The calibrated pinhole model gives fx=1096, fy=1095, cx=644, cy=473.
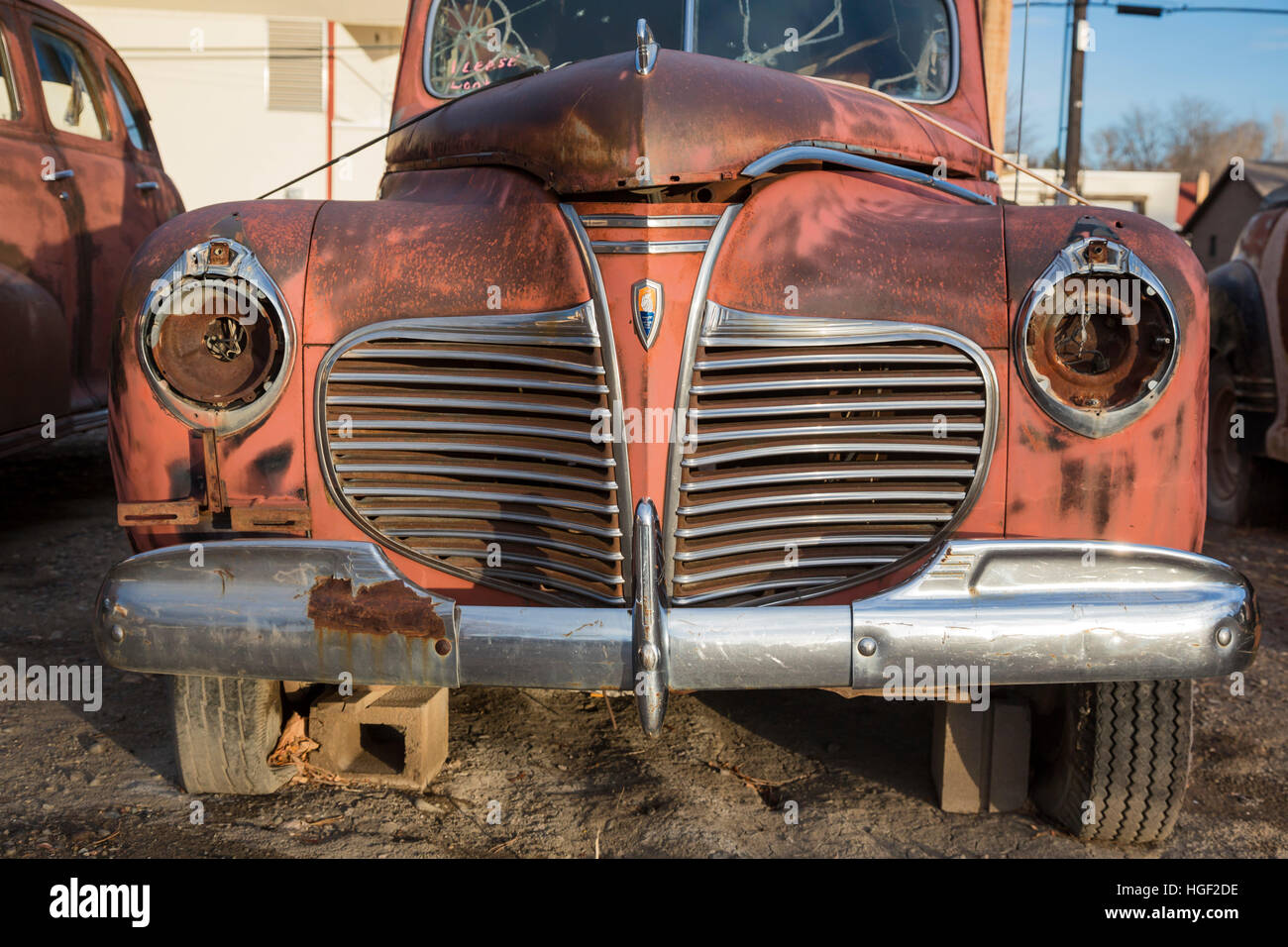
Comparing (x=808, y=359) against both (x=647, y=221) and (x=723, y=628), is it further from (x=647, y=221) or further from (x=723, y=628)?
(x=723, y=628)

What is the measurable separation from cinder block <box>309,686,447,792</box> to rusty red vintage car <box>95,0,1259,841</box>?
1.89ft

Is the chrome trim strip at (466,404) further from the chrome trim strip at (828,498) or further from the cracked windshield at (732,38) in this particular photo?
the cracked windshield at (732,38)

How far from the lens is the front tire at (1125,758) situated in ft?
7.73

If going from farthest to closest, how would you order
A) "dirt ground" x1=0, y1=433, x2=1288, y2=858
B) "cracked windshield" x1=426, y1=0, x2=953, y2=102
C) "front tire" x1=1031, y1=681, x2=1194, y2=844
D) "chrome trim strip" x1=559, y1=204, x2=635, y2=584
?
1. "cracked windshield" x1=426, y1=0, x2=953, y2=102
2. "dirt ground" x1=0, y1=433, x2=1288, y2=858
3. "front tire" x1=1031, y1=681, x2=1194, y2=844
4. "chrome trim strip" x1=559, y1=204, x2=635, y2=584

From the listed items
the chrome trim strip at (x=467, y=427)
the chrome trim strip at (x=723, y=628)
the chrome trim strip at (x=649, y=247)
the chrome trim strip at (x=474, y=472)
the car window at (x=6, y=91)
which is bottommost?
the chrome trim strip at (x=723, y=628)

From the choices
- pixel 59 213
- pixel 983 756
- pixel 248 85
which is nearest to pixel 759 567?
pixel 983 756

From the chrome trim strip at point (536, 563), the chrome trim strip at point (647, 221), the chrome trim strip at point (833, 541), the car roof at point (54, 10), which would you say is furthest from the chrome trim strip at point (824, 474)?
the car roof at point (54, 10)

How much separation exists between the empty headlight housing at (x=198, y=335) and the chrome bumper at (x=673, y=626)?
0.32 m

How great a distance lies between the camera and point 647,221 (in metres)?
2.15

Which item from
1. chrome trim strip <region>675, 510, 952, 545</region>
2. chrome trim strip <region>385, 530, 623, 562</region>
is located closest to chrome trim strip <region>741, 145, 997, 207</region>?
chrome trim strip <region>675, 510, 952, 545</region>

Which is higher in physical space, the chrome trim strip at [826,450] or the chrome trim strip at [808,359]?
the chrome trim strip at [808,359]

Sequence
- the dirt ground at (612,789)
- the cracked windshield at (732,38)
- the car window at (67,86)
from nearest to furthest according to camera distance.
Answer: the dirt ground at (612,789) → the cracked windshield at (732,38) → the car window at (67,86)

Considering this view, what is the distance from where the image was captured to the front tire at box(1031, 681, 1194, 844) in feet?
7.73

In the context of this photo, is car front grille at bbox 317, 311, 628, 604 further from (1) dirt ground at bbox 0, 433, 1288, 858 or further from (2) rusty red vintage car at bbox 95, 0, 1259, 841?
(1) dirt ground at bbox 0, 433, 1288, 858
